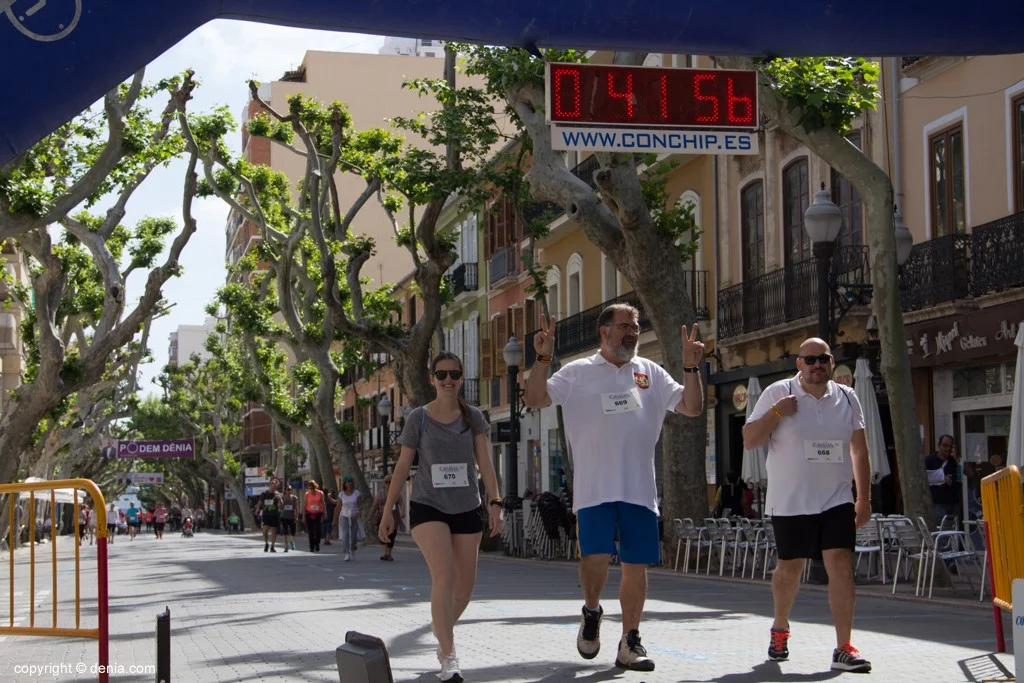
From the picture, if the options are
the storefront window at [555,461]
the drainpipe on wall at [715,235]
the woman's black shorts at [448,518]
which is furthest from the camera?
the storefront window at [555,461]

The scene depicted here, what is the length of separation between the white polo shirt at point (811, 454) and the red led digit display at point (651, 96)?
2.19 meters

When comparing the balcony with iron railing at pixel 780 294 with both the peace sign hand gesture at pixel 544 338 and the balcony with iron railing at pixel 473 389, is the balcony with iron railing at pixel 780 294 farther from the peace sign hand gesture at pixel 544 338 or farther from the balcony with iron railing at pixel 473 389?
the balcony with iron railing at pixel 473 389

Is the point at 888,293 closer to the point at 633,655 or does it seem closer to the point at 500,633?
the point at 500,633

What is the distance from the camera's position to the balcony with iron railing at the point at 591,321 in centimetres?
3403

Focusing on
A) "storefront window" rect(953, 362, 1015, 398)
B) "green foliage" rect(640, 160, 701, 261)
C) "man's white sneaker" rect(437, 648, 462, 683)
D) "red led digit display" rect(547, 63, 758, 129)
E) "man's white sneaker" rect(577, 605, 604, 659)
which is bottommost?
"man's white sneaker" rect(437, 648, 462, 683)

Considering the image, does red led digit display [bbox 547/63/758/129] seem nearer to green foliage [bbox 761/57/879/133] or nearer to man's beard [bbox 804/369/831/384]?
man's beard [bbox 804/369/831/384]

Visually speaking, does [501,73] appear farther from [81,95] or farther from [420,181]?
[81,95]

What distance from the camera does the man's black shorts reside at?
8.99 meters

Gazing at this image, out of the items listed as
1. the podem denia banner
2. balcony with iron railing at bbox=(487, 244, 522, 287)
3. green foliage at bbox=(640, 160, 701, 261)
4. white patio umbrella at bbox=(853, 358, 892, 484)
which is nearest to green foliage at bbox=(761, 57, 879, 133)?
white patio umbrella at bbox=(853, 358, 892, 484)

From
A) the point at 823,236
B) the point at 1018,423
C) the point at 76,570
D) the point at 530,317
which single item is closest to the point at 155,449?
the point at 530,317

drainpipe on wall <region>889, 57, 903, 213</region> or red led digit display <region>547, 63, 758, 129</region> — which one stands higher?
drainpipe on wall <region>889, 57, 903, 213</region>

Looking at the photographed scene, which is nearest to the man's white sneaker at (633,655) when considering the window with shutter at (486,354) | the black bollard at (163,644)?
the black bollard at (163,644)

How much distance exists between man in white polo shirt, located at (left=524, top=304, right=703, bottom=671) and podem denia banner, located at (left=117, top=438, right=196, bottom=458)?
6672 centimetres

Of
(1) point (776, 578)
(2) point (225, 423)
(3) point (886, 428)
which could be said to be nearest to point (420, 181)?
(3) point (886, 428)
